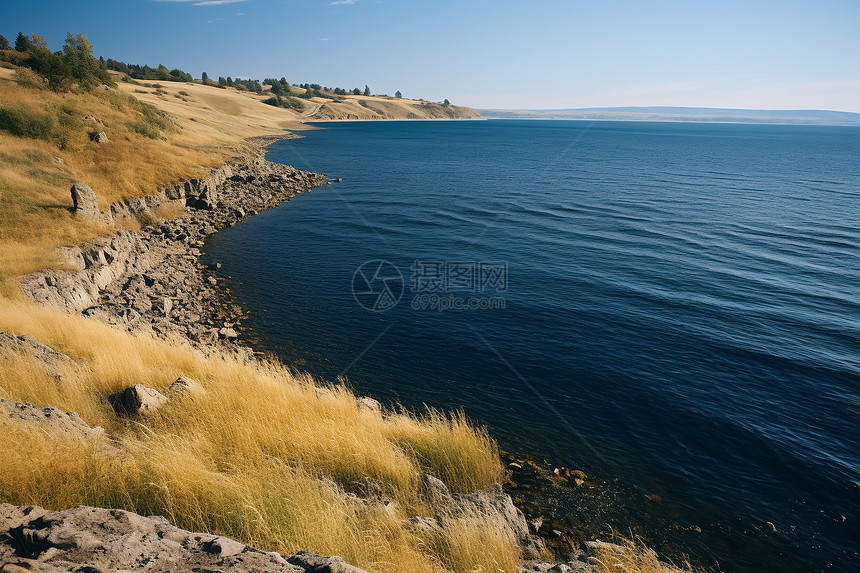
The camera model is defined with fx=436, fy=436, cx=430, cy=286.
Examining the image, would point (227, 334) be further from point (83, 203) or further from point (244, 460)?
point (83, 203)

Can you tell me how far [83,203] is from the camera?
23.4 metres

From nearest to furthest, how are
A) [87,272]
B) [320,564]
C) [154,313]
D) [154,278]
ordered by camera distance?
[320,564], [154,313], [87,272], [154,278]

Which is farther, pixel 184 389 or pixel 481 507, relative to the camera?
pixel 184 389

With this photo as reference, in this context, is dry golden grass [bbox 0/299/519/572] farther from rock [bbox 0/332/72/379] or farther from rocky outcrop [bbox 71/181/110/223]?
rocky outcrop [bbox 71/181/110/223]

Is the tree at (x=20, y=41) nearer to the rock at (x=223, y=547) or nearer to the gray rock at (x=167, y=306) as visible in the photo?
the gray rock at (x=167, y=306)

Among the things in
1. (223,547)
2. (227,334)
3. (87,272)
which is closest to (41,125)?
(87,272)

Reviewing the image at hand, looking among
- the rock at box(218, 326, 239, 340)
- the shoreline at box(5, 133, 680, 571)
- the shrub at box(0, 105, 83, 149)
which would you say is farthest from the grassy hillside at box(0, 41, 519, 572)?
the shrub at box(0, 105, 83, 149)

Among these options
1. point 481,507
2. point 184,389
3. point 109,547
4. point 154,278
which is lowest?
point 481,507

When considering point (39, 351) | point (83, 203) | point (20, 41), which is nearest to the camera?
point (39, 351)

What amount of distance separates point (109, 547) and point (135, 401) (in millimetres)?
5092

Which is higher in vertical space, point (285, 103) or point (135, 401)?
point (285, 103)

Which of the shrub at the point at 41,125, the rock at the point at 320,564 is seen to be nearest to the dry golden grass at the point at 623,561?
the rock at the point at 320,564

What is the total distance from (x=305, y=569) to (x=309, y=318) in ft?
55.7

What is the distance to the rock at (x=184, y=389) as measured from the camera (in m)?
9.27
